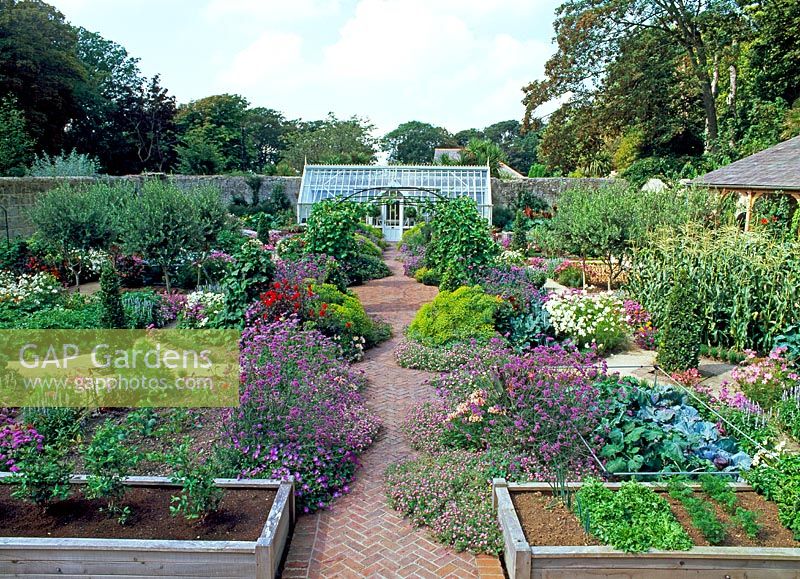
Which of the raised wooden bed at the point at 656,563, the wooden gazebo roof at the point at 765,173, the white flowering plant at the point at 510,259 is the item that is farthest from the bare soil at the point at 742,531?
the wooden gazebo roof at the point at 765,173

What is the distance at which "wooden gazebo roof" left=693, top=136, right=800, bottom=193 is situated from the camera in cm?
1315

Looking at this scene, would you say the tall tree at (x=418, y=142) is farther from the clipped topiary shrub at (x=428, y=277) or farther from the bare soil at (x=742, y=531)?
the bare soil at (x=742, y=531)

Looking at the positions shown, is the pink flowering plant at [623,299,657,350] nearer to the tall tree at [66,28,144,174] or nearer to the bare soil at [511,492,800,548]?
Answer: the bare soil at [511,492,800,548]

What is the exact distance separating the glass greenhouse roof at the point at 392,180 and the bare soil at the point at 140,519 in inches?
821

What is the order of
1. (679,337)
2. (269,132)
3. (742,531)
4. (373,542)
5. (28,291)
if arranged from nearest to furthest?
(742,531) < (373,542) < (679,337) < (28,291) < (269,132)

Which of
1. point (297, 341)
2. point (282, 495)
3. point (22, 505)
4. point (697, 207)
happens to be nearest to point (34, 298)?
point (297, 341)

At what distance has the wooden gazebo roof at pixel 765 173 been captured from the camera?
13.1 metres

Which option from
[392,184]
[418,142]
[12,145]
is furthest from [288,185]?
[418,142]

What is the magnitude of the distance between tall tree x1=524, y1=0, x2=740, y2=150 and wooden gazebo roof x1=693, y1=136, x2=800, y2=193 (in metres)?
8.89

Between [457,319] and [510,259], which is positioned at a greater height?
[510,259]

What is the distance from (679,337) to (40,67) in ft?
88.4

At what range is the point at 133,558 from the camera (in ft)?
12.8

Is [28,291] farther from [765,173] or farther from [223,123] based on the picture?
[223,123]

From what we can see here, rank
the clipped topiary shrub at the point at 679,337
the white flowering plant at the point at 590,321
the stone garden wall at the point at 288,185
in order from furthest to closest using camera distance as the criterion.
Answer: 1. the stone garden wall at the point at 288,185
2. the white flowering plant at the point at 590,321
3. the clipped topiary shrub at the point at 679,337
